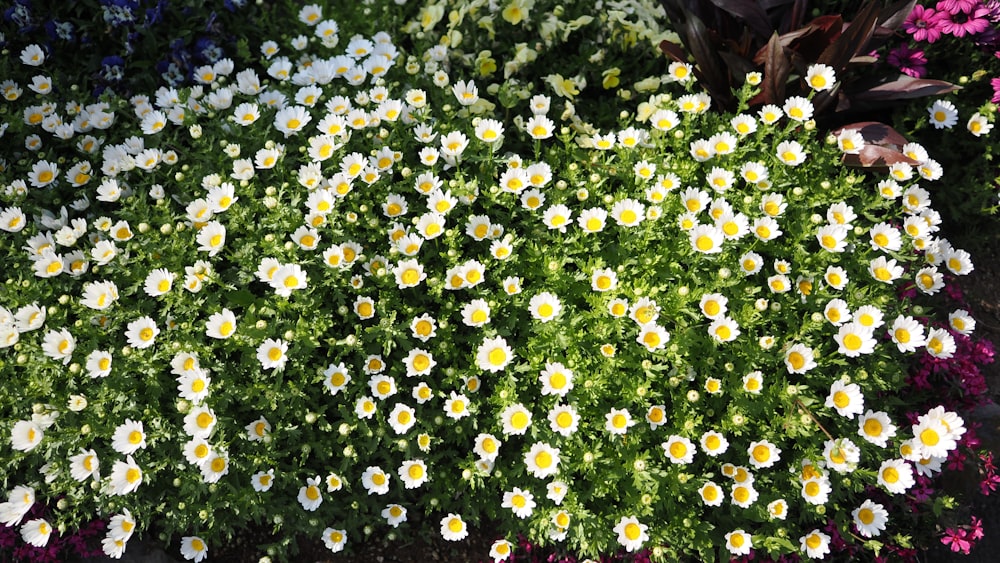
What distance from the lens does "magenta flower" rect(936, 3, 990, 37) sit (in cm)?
334

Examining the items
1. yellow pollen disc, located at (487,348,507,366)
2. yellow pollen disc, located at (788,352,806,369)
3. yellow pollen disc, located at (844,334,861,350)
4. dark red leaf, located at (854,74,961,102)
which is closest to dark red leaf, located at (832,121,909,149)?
dark red leaf, located at (854,74,961,102)

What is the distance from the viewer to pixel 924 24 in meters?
3.48

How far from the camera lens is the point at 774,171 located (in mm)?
2975

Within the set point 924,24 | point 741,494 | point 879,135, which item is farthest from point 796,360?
point 924,24

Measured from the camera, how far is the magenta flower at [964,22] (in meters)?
3.34

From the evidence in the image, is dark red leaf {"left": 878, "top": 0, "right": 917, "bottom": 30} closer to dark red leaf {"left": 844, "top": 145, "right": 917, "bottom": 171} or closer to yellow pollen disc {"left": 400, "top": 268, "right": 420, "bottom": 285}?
dark red leaf {"left": 844, "top": 145, "right": 917, "bottom": 171}

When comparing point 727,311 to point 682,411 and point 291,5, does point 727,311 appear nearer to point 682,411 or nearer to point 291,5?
point 682,411

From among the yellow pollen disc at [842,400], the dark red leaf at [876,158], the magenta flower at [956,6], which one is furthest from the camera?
the magenta flower at [956,6]

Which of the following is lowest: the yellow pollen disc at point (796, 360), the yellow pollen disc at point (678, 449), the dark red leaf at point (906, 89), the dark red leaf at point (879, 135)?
the yellow pollen disc at point (678, 449)

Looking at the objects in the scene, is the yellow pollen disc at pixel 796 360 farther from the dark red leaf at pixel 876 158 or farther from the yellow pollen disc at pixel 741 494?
the dark red leaf at pixel 876 158

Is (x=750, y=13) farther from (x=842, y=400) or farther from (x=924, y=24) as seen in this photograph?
(x=842, y=400)

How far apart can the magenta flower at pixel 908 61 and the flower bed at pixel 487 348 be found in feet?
2.28

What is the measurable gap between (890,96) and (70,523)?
4.22m

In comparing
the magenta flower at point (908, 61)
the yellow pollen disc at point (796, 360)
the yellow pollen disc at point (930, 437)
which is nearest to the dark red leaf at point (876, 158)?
the magenta flower at point (908, 61)
